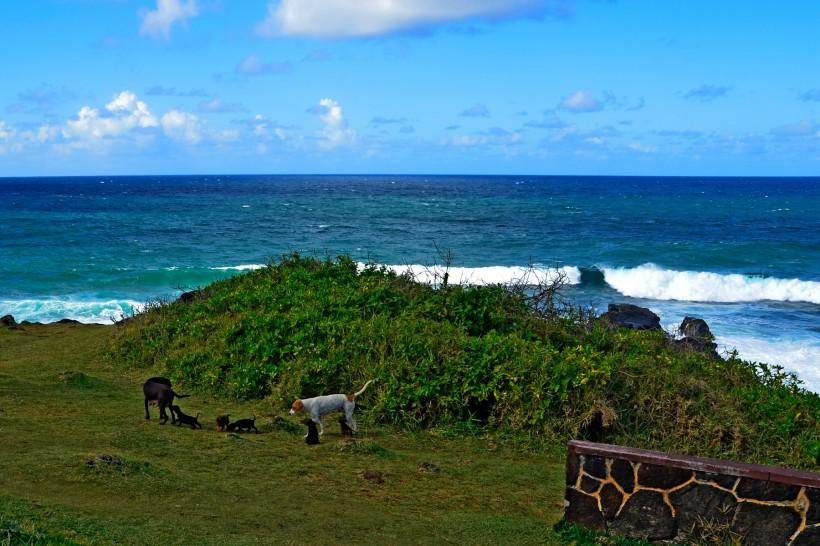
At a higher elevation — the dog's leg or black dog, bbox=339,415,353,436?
the dog's leg

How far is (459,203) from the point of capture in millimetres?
89688

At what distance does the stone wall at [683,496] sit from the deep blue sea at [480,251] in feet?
23.9

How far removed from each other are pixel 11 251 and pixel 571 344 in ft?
127

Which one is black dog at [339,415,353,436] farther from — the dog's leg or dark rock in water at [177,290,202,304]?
dark rock in water at [177,290,202,304]

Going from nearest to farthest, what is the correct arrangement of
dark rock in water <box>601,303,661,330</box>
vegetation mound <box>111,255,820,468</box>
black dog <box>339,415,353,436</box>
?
black dog <box>339,415,353,436</box>
vegetation mound <box>111,255,820,468</box>
dark rock in water <box>601,303,661,330</box>

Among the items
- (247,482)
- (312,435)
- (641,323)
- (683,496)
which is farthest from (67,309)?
(683,496)

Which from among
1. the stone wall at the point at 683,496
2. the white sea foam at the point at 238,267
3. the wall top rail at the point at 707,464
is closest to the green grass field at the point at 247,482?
the stone wall at the point at 683,496

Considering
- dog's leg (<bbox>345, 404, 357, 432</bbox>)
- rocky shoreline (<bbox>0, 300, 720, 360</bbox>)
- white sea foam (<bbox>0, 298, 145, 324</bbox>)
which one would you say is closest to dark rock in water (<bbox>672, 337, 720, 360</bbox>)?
rocky shoreline (<bbox>0, 300, 720, 360</bbox>)

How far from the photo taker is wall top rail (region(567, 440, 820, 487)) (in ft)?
21.6

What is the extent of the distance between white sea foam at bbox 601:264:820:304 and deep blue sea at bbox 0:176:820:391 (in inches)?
3.2

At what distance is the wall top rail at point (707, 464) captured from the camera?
6594 mm

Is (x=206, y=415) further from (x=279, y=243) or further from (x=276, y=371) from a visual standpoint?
(x=279, y=243)

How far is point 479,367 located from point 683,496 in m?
4.05

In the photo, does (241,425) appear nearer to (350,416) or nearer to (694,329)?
(350,416)
